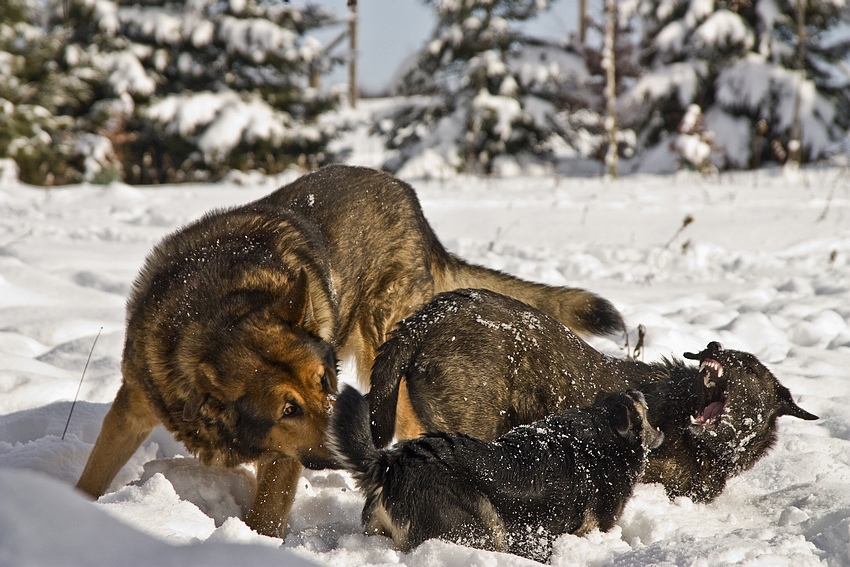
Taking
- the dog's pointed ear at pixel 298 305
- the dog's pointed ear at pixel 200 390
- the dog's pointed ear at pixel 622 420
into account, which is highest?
the dog's pointed ear at pixel 298 305

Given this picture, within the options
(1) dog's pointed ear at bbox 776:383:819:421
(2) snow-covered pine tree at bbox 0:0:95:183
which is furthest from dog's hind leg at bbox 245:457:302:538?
(2) snow-covered pine tree at bbox 0:0:95:183

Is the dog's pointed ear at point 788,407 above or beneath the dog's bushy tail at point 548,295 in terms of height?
above

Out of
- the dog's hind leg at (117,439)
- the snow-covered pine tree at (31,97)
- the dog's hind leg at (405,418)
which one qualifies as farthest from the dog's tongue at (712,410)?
the snow-covered pine tree at (31,97)

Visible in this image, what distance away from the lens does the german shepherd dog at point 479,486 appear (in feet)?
8.19

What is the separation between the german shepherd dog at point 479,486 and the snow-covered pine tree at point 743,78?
18246mm

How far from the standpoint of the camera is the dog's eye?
9.43 feet

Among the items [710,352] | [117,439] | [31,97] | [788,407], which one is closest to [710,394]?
[710,352]

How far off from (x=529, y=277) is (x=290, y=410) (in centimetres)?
446

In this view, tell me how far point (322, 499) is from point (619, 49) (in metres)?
22.9

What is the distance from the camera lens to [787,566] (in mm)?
2273

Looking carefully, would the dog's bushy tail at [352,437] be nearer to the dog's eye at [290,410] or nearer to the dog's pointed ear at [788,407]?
the dog's eye at [290,410]

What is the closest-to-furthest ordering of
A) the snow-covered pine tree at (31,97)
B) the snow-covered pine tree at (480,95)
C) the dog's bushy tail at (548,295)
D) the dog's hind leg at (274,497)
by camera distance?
the dog's hind leg at (274,497) < the dog's bushy tail at (548,295) < the snow-covered pine tree at (31,97) < the snow-covered pine tree at (480,95)

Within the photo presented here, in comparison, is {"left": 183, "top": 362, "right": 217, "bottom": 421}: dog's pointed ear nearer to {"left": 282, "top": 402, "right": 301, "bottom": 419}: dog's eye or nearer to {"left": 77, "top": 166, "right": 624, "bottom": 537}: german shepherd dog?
{"left": 77, "top": 166, "right": 624, "bottom": 537}: german shepherd dog

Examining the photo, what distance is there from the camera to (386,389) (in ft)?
10.6
